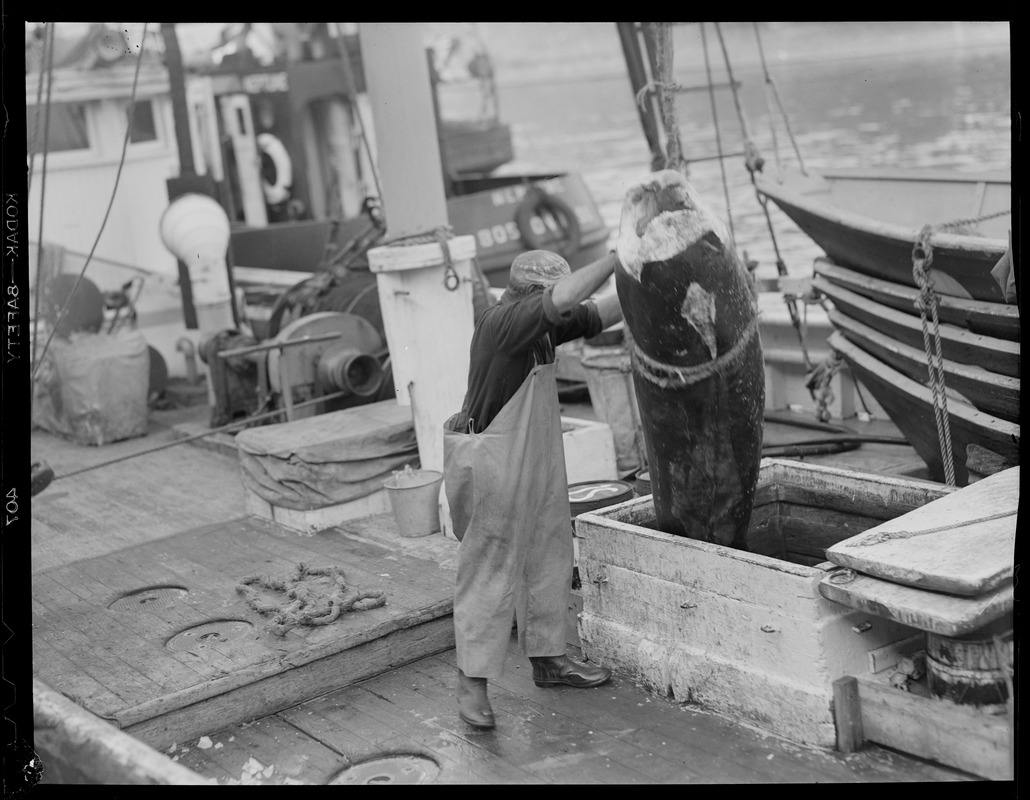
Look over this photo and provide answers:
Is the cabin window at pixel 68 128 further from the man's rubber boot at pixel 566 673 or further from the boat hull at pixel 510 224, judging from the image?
the man's rubber boot at pixel 566 673

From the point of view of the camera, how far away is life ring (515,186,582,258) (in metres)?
13.3

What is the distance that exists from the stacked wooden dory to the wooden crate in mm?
1138

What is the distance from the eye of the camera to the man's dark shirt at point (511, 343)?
4.19 meters

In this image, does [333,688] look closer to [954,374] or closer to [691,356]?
[691,356]

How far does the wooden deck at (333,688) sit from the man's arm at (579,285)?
1.49 metres

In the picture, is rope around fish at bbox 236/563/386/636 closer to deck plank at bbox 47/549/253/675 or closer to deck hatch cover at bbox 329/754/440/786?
deck plank at bbox 47/549/253/675

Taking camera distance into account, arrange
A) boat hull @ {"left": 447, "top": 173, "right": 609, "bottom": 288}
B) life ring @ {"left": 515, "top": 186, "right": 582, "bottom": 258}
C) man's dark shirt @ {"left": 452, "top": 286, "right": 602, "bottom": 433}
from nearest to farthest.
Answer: man's dark shirt @ {"left": 452, "top": 286, "right": 602, "bottom": 433} < boat hull @ {"left": 447, "top": 173, "right": 609, "bottom": 288} < life ring @ {"left": 515, "top": 186, "right": 582, "bottom": 258}

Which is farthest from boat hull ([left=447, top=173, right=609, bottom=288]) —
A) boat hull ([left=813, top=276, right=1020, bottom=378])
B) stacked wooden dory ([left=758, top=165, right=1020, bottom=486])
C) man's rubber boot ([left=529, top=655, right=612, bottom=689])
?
man's rubber boot ([left=529, top=655, right=612, bottom=689])

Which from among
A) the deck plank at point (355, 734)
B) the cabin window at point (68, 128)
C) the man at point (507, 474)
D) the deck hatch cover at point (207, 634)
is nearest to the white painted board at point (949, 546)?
the man at point (507, 474)

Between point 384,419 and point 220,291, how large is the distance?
3.06 metres

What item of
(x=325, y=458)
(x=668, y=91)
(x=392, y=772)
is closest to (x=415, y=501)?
(x=325, y=458)

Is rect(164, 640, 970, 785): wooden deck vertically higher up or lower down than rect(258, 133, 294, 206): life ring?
lower down
